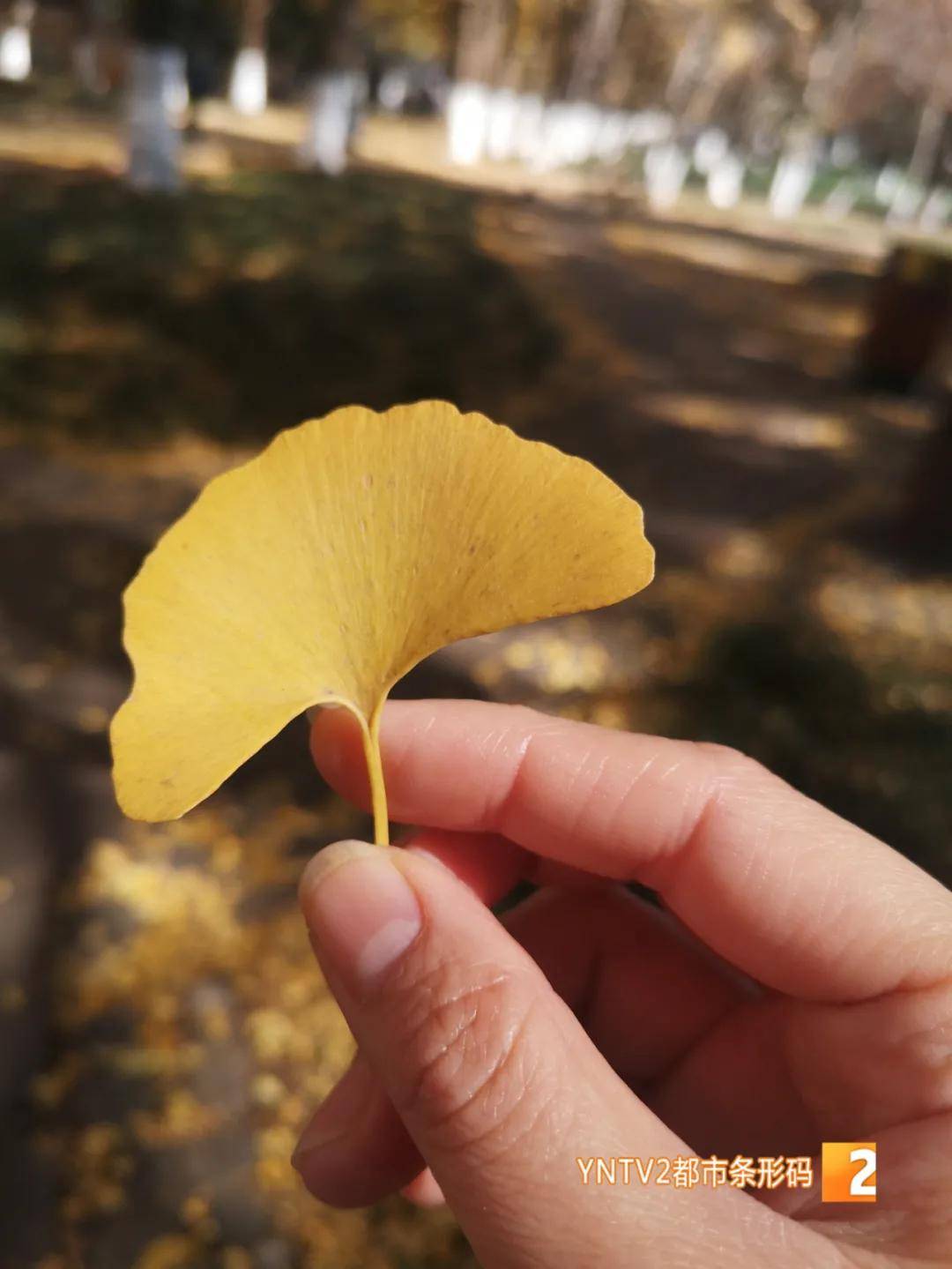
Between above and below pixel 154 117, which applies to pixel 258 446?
below

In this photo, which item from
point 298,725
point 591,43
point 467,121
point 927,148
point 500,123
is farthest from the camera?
point 927,148

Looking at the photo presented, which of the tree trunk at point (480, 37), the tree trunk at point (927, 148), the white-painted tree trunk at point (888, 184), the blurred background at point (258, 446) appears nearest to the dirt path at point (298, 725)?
the blurred background at point (258, 446)

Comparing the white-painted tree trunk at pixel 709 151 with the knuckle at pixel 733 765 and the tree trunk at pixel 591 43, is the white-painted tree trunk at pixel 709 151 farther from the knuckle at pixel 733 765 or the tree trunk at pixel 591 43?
the knuckle at pixel 733 765

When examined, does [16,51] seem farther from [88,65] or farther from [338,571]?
[338,571]

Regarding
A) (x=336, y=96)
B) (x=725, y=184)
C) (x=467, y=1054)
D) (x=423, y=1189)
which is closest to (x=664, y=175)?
(x=725, y=184)

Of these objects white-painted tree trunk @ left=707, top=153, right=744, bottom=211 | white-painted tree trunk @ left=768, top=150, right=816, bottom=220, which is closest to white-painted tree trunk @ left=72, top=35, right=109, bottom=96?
white-painted tree trunk @ left=707, top=153, right=744, bottom=211

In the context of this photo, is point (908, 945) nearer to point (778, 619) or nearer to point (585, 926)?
point (585, 926)

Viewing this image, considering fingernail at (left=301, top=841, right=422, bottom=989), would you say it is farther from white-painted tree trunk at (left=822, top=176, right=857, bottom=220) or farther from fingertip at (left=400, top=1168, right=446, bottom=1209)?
white-painted tree trunk at (left=822, top=176, right=857, bottom=220)

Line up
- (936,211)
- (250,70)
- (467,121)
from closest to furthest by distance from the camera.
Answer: (250,70) → (467,121) → (936,211)
